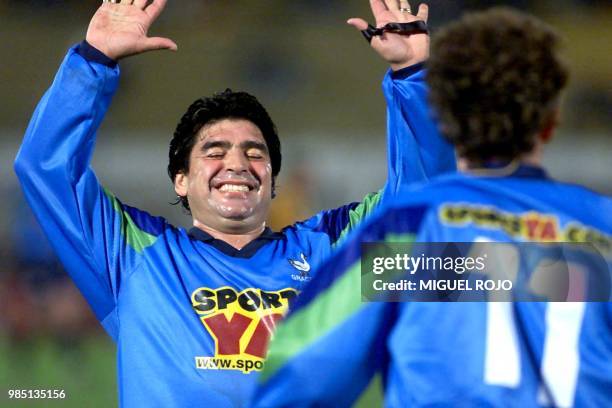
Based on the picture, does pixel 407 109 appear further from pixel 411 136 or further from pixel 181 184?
pixel 181 184

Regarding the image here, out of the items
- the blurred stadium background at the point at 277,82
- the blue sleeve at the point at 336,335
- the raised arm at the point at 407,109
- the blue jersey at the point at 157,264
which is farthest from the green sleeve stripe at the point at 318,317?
the blurred stadium background at the point at 277,82

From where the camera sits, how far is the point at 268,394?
206 cm

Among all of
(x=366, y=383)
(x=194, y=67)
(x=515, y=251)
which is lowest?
(x=366, y=383)

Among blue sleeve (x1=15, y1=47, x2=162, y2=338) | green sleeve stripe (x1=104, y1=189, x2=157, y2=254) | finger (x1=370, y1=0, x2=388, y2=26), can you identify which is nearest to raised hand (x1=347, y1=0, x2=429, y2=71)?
finger (x1=370, y1=0, x2=388, y2=26)

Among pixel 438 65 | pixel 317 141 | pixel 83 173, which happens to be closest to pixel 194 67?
pixel 317 141

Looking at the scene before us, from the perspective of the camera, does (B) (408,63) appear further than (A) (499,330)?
Yes

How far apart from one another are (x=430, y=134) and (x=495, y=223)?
5.24 feet

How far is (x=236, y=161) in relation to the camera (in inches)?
150

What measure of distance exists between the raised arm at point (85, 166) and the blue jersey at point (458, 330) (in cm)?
162

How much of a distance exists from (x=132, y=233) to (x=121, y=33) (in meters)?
0.70

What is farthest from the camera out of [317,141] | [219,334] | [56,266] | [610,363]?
[317,141]

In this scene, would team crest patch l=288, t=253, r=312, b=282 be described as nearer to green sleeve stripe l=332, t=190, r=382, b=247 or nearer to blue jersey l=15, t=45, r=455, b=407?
blue jersey l=15, t=45, r=455, b=407

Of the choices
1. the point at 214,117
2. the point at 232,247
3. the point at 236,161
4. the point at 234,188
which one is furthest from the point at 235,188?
the point at 214,117

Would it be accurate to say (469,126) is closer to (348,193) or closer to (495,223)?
(495,223)
